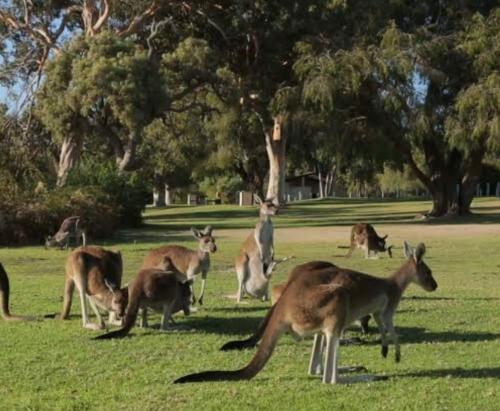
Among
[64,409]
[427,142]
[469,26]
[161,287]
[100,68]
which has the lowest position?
[64,409]

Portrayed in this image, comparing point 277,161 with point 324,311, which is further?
point 277,161

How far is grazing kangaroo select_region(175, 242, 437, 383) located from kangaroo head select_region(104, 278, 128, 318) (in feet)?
8.37

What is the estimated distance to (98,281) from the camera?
916 cm

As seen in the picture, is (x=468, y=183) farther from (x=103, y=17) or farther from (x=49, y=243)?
(x=49, y=243)

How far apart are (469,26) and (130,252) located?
71.7ft

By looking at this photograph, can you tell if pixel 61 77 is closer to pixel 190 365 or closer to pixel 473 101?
pixel 473 101

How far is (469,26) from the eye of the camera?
36.7m

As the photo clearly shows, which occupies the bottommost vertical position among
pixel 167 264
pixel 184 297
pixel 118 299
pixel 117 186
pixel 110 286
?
pixel 184 297

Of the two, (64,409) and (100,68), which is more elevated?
(100,68)

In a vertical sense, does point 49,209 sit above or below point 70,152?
below

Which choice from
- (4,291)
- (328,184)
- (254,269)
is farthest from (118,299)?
(328,184)

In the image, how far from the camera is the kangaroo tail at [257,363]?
243 inches

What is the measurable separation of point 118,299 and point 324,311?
3.23 meters

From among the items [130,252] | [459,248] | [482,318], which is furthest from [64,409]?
[459,248]
